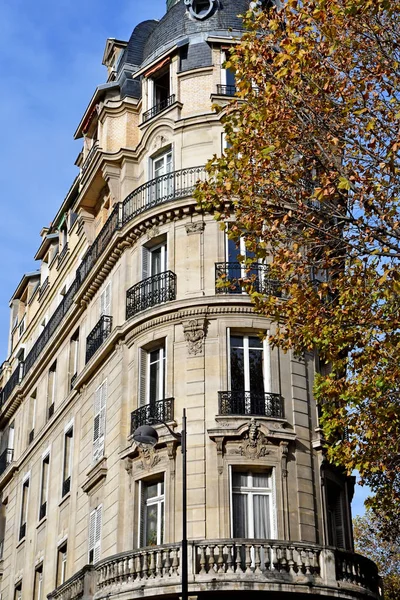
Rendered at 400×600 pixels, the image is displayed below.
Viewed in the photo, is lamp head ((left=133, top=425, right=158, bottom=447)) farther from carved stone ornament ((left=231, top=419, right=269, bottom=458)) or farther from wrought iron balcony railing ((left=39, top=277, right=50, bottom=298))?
wrought iron balcony railing ((left=39, top=277, right=50, bottom=298))

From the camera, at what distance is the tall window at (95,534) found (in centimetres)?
2642

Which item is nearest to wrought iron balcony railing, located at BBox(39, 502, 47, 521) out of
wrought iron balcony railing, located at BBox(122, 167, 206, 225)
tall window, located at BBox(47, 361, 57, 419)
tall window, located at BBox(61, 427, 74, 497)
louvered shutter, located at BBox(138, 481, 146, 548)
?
tall window, located at BBox(61, 427, 74, 497)

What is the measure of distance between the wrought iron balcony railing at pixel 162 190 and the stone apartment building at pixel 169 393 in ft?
0.17

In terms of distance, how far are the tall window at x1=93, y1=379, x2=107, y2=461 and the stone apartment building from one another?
0.28ft

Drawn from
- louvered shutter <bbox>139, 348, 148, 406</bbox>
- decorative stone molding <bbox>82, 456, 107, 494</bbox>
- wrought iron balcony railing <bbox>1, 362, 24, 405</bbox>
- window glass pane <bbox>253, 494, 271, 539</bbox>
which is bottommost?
window glass pane <bbox>253, 494, 271, 539</bbox>

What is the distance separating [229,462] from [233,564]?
2571 mm

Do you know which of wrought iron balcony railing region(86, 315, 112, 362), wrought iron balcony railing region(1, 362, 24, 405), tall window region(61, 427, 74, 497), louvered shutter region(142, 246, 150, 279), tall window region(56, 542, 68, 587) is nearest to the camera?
louvered shutter region(142, 246, 150, 279)

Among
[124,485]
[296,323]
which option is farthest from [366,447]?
[124,485]

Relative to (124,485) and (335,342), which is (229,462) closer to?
(124,485)

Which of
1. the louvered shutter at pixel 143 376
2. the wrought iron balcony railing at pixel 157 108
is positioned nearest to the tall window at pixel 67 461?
the louvered shutter at pixel 143 376

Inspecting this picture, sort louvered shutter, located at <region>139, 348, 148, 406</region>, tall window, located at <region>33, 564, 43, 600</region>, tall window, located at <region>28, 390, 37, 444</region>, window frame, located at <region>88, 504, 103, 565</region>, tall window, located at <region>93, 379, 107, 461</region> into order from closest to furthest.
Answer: louvered shutter, located at <region>139, 348, 148, 406</region> → window frame, located at <region>88, 504, 103, 565</region> → tall window, located at <region>93, 379, 107, 461</region> → tall window, located at <region>33, 564, 43, 600</region> → tall window, located at <region>28, 390, 37, 444</region>

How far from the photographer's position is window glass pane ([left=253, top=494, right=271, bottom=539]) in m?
23.0

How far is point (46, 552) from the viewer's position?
31859 millimetres

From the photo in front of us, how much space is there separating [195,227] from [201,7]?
740 centimetres
